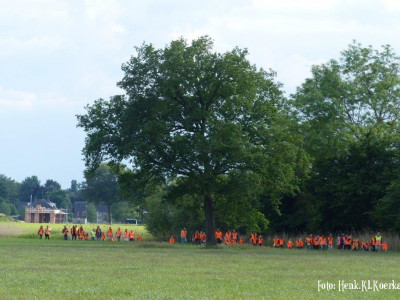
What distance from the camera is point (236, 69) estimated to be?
5500cm

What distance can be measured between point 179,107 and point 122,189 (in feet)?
27.1

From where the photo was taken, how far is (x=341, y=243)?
61469 millimetres

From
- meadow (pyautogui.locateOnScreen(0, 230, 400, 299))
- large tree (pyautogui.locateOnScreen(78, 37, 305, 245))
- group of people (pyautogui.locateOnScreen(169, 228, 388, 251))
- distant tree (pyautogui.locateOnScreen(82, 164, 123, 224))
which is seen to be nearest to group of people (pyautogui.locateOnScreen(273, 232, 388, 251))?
group of people (pyautogui.locateOnScreen(169, 228, 388, 251))

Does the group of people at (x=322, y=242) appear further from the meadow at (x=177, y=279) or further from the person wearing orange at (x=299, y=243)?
the meadow at (x=177, y=279)

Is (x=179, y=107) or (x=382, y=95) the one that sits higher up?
(x=382, y=95)

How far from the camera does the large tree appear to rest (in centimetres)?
5381

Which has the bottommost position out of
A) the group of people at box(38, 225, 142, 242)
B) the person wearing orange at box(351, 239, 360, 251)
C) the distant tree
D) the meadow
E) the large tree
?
the meadow

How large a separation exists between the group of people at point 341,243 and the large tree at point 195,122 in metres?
7.62

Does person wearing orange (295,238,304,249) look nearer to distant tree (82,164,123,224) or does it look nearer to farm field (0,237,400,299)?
farm field (0,237,400,299)

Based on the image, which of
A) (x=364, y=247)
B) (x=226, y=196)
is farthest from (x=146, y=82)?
(x=364, y=247)

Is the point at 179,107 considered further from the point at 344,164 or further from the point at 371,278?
the point at 371,278

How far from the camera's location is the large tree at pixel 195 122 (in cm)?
5381

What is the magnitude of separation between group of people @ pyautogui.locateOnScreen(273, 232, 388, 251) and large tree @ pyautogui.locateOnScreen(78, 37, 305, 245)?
25.0ft

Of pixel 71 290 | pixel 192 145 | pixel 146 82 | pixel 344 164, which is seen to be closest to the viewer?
pixel 71 290
